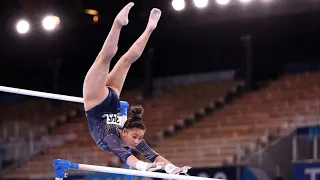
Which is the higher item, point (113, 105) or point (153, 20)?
point (153, 20)

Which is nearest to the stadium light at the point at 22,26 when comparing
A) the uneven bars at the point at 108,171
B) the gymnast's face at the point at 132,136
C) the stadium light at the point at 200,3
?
the stadium light at the point at 200,3

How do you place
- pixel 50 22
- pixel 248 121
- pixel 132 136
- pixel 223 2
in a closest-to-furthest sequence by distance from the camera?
pixel 132 136
pixel 248 121
pixel 223 2
pixel 50 22

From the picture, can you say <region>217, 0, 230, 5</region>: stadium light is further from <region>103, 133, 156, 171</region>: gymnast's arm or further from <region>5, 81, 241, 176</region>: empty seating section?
<region>103, 133, 156, 171</region>: gymnast's arm

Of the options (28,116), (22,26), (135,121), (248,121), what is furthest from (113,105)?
(28,116)

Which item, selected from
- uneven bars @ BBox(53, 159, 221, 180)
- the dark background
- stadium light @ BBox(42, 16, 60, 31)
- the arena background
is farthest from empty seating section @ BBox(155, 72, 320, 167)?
uneven bars @ BBox(53, 159, 221, 180)

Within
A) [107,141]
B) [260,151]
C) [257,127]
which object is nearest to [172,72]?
[257,127]

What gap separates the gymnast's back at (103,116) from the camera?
595 cm

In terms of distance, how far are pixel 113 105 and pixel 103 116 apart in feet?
0.46

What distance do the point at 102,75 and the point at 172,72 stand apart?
37.5 feet

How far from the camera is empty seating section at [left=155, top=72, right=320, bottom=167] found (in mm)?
11820

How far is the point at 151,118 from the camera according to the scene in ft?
49.7

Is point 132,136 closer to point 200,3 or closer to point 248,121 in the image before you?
point 248,121

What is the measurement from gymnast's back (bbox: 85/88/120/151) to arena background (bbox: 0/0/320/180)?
5.01 m

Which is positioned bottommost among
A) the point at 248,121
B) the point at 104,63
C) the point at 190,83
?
the point at 104,63
